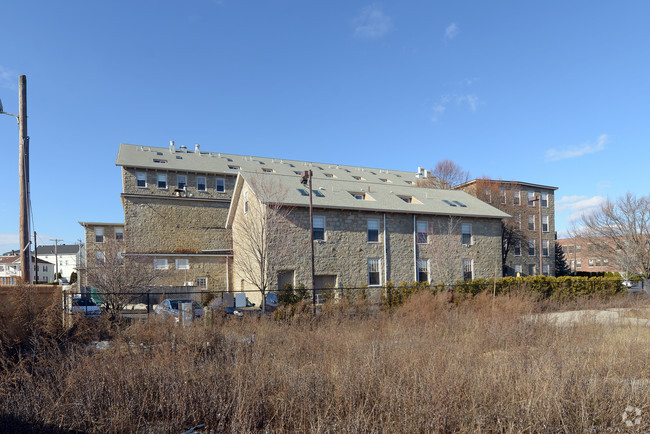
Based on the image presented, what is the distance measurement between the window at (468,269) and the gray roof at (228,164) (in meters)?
8.91

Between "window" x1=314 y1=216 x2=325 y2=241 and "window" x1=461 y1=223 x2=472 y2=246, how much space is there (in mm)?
9999

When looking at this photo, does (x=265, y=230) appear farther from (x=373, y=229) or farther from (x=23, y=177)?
(x=23, y=177)

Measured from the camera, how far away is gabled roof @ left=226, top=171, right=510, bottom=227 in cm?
2353

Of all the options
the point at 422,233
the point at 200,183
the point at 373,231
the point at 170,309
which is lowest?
the point at 170,309

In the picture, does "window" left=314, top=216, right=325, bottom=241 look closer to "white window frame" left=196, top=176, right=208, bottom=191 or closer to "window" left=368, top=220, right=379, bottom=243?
"window" left=368, top=220, right=379, bottom=243

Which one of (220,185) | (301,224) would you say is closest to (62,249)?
(220,185)

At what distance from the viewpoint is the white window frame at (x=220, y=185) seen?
37094 mm

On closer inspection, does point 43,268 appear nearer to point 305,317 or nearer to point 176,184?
point 176,184

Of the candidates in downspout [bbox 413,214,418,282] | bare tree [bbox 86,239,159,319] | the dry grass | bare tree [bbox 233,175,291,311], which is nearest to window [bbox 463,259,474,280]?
downspout [bbox 413,214,418,282]

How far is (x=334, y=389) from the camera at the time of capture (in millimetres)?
5469

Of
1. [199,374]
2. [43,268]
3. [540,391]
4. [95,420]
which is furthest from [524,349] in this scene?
[43,268]

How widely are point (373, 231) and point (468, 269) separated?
24.1 feet

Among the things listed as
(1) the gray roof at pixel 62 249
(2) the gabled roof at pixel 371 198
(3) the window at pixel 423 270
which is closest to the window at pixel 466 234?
(2) the gabled roof at pixel 371 198

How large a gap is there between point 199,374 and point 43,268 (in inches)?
3816
